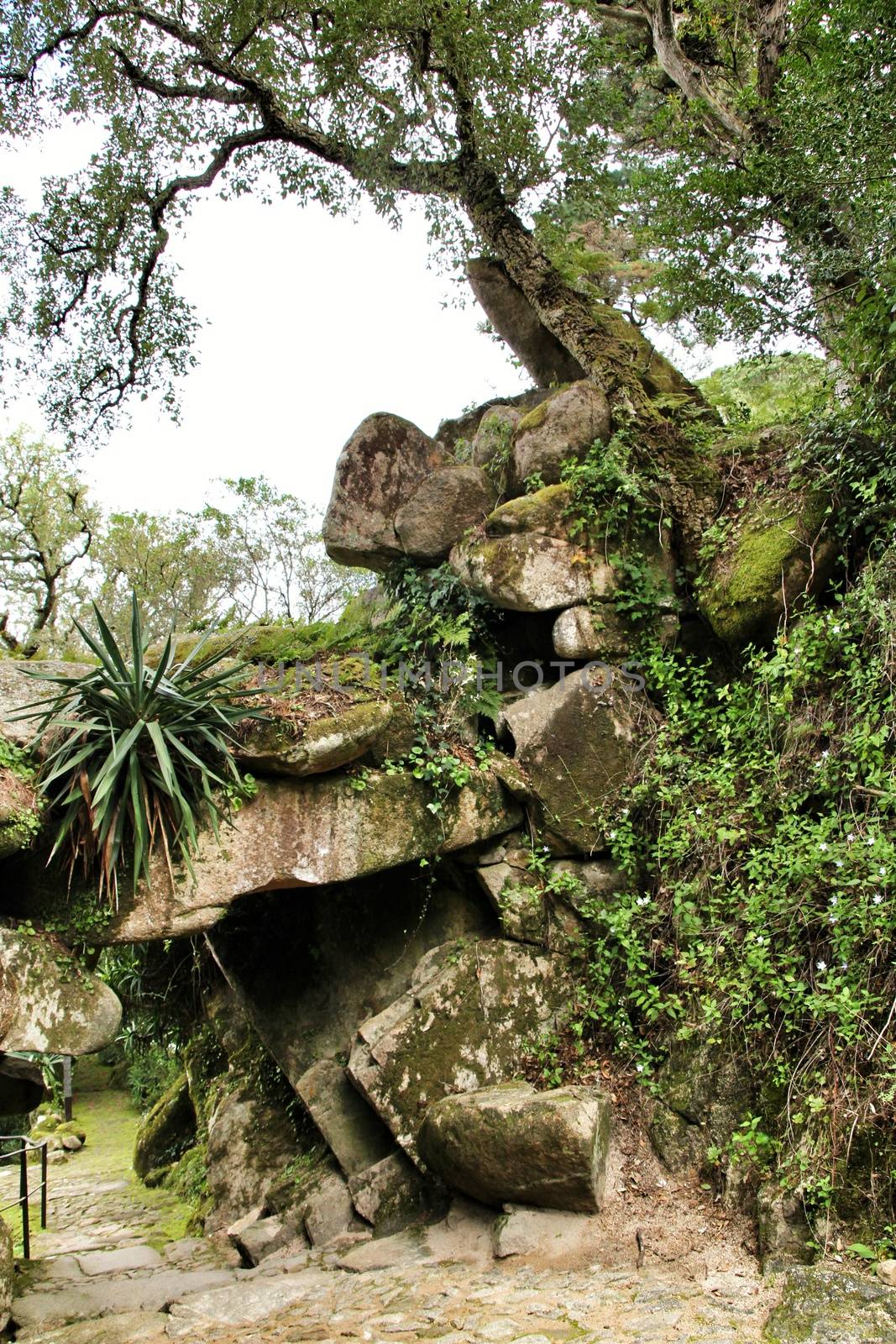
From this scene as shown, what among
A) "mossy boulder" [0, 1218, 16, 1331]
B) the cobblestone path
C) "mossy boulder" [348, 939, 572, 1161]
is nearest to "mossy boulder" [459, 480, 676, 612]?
"mossy boulder" [348, 939, 572, 1161]

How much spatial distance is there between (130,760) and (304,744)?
1.10 m

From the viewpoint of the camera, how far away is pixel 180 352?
32.5 ft

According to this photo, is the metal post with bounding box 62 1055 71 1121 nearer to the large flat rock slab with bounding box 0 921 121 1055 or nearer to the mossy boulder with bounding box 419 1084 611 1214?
the large flat rock slab with bounding box 0 921 121 1055

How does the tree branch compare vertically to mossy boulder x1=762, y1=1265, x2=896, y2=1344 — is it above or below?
above

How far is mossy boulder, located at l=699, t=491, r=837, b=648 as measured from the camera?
19.6ft

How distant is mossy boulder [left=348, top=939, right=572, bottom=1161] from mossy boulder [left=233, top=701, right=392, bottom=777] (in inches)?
67.9

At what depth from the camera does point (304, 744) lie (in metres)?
5.57

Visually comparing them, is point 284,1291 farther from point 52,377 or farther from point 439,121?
point 439,121

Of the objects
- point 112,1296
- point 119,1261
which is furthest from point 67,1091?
point 112,1296

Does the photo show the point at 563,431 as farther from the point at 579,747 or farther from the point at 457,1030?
the point at 457,1030

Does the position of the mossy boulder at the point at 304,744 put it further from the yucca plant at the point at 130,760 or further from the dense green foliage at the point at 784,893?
the dense green foliage at the point at 784,893

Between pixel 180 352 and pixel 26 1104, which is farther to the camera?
pixel 180 352

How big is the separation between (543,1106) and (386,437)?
20.9ft

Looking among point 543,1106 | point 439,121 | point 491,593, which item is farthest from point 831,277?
→ point 543,1106
